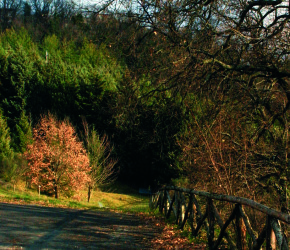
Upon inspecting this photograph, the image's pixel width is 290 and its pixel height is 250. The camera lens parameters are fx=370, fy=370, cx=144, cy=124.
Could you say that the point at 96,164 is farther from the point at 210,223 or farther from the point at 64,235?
the point at 210,223

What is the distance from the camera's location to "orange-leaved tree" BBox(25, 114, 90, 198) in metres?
29.8

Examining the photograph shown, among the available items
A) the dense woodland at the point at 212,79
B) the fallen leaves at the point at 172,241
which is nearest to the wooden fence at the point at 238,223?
the fallen leaves at the point at 172,241

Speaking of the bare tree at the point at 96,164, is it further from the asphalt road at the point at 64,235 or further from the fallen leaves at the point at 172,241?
the fallen leaves at the point at 172,241

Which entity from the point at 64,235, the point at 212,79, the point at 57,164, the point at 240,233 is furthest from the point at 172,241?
the point at 57,164

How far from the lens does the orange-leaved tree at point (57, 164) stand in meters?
29.8

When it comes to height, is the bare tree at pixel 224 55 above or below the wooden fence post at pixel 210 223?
above

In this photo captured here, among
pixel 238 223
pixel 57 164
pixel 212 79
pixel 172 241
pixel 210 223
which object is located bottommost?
pixel 172 241

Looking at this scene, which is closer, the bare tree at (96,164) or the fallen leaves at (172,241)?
the fallen leaves at (172,241)

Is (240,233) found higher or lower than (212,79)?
lower

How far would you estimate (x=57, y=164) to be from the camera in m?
30.1

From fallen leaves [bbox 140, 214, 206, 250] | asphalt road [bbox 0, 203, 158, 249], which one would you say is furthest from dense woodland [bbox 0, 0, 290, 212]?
asphalt road [bbox 0, 203, 158, 249]

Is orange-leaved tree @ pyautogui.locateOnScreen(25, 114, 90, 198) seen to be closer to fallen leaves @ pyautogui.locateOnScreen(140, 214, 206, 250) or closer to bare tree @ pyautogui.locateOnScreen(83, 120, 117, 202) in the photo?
bare tree @ pyautogui.locateOnScreen(83, 120, 117, 202)

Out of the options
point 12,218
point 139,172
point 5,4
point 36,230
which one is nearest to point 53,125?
point 139,172

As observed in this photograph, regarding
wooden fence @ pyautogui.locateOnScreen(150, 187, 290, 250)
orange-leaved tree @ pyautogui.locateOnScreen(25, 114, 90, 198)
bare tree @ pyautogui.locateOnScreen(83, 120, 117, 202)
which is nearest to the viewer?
wooden fence @ pyautogui.locateOnScreen(150, 187, 290, 250)
